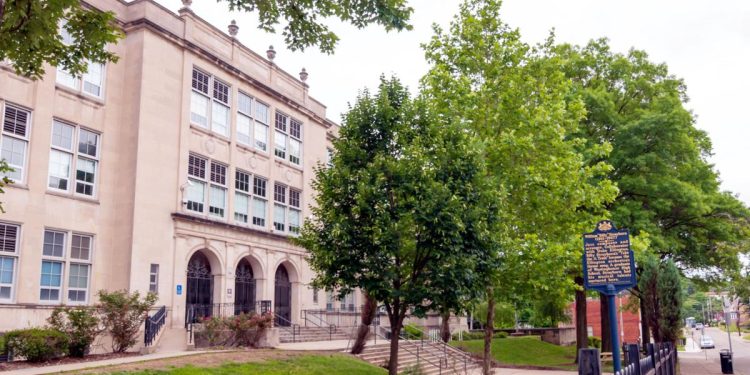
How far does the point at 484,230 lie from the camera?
52.4 ft

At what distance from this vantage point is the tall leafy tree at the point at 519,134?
18.5 m

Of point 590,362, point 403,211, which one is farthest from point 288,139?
point 590,362

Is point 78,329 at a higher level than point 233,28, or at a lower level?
lower

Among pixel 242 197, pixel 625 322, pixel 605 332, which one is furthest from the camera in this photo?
pixel 625 322

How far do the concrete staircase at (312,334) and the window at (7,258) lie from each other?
405 inches

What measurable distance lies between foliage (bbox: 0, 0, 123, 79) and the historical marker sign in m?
10.00

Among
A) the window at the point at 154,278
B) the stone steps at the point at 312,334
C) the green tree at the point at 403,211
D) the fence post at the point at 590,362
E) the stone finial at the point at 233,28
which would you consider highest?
the stone finial at the point at 233,28

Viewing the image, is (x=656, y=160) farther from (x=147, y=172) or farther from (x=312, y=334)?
(x=147, y=172)

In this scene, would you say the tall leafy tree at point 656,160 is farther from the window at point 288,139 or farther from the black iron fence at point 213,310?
the black iron fence at point 213,310

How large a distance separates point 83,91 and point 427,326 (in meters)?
28.2

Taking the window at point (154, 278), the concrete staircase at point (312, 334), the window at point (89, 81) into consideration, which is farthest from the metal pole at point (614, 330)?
the window at point (89, 81)

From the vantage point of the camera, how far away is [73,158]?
71.6ft

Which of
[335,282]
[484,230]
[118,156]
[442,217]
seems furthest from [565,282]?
[118,156]

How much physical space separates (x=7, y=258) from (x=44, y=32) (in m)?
13.2
